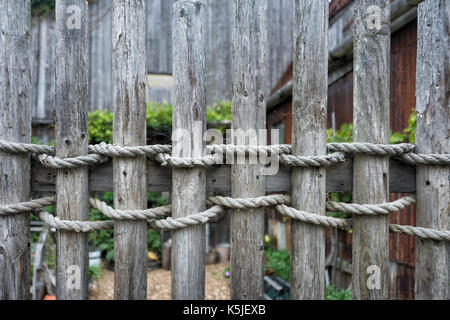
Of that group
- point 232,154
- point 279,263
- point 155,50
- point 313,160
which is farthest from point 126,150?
point 155,50

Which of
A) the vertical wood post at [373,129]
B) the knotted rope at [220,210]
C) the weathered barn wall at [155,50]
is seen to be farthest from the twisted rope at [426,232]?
the weathered barn wall at [155,50]

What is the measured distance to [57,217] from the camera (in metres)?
1.55

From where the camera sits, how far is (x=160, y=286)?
482 centimetres

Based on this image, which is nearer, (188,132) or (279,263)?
(188,132)

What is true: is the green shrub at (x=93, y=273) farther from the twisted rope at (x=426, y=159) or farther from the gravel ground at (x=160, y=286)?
the twisted rope at (x=426, y=159)

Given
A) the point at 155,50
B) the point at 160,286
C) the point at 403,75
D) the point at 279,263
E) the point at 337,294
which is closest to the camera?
the point at 403,75

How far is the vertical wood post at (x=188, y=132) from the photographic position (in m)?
1.53

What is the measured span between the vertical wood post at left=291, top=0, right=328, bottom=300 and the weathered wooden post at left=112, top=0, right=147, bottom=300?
2.66 feet

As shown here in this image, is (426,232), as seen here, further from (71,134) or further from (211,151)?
(71,134)

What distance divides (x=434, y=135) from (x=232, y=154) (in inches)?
42.4

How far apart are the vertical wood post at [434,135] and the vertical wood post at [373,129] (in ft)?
0.78

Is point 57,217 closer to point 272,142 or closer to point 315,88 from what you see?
point 272,142

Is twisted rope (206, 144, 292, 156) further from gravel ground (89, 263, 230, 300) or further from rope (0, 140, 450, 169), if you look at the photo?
gravel ground (89, 263, 230, 300)

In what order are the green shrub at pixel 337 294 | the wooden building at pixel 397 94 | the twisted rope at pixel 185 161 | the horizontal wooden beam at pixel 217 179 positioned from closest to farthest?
the twisted rope at pixel 185 161 → the horizontal wooden beam at pixel 217 179 → the wooden building at pixel 397 94 → the green shrub at pixel 337 294
